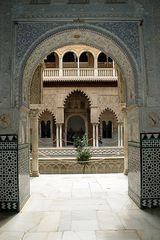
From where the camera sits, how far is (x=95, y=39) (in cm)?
495

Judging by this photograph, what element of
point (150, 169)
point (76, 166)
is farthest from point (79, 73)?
point (150, 169)

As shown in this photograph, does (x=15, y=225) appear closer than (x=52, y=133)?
Yes

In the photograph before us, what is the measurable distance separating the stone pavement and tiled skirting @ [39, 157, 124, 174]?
418cm

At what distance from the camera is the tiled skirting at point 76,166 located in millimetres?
9992

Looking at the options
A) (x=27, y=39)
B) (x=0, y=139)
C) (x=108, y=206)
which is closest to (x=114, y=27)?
(x=27, y=39)

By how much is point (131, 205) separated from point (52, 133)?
1441 centimetres

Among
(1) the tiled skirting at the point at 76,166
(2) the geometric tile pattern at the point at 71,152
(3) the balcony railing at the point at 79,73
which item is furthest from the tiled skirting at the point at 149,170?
(3) the balcony railing at the point at 79,73

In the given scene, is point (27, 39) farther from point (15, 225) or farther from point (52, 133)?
point (52, 133)

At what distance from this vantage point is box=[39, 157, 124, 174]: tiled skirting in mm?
9992

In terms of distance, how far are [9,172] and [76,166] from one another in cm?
591

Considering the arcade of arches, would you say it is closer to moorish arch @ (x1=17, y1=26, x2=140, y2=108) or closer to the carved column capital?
the carved column capital

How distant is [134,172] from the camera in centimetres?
477

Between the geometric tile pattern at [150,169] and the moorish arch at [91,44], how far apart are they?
0.65 metres

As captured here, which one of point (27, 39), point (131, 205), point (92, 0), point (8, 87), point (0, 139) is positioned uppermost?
point (92, 0)
